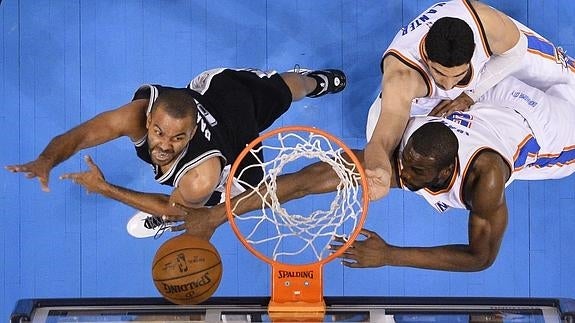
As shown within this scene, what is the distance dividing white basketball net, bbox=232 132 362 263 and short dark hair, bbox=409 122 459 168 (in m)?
0.24

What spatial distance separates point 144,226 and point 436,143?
159 cm

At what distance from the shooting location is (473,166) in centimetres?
282

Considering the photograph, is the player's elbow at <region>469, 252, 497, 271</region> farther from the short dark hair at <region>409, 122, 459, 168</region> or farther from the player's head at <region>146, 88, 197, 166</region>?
the player's head at <region>146, 88, 197, 166</region>

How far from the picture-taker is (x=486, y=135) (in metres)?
2.91

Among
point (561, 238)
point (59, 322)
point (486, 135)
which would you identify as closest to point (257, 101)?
point (486, 135)

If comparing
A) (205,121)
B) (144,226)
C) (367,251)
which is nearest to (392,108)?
(367,251)

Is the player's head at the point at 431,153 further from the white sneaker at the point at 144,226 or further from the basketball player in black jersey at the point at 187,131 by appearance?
the white sneaker at the point at 144,226

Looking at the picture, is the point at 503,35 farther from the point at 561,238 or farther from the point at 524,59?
the point at 561,238

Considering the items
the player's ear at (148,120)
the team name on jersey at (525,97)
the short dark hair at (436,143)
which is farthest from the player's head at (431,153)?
the player's ear at (148,120)

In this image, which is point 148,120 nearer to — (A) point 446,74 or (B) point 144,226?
(B) point 144,226

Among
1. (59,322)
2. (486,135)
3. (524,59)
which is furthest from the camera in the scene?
(524,59)

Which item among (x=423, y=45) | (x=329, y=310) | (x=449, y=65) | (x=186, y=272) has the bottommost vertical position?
(x=329, y=310)

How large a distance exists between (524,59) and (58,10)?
7.10 feet

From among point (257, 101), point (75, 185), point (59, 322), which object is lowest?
point (59, 322)
